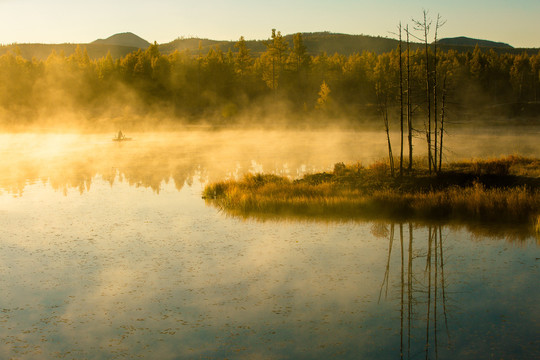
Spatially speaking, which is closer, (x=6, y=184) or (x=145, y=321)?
(x=145, y=321)

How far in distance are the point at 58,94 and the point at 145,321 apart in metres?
105

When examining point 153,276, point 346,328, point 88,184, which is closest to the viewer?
point 346,328

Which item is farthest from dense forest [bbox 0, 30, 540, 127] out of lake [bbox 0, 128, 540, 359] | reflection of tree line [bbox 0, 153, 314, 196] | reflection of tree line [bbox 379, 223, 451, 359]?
reflection of tree line [bbox 379, 223, 451, 359]

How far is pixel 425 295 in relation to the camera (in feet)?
44.1

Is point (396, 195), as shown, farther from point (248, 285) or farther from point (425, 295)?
point (248, 285)

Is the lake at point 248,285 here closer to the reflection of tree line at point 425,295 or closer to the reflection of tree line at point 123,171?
the reflection of tree line at point 425,295

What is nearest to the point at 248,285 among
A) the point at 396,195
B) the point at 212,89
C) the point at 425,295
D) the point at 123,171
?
the point at 425,295

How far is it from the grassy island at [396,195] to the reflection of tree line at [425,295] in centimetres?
427

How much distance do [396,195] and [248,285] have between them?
12.1 m

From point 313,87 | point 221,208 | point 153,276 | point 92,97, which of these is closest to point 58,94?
point 92,97

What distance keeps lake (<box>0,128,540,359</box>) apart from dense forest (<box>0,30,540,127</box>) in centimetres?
7227

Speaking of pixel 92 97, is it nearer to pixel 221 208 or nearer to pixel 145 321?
pixel 221 208

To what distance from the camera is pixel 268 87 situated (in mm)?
113250

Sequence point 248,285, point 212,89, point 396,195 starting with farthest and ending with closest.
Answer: point 212,89
point 396,195
point 248,285
